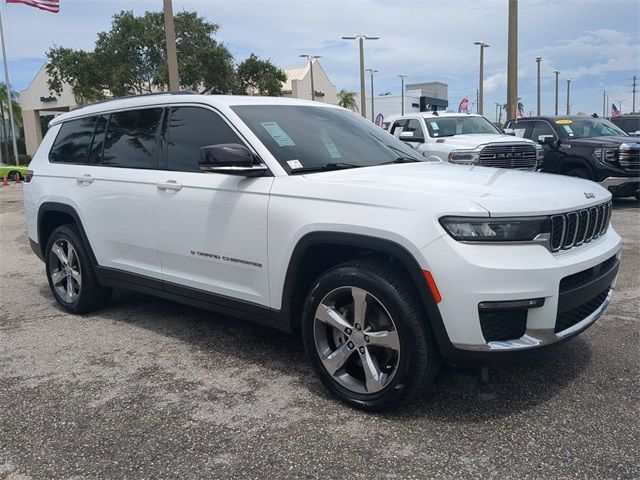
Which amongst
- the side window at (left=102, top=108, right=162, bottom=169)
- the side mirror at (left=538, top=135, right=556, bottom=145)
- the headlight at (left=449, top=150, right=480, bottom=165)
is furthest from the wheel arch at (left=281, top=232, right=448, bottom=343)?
the side mirror at (left=538, top=135, right=556, bottom=145)

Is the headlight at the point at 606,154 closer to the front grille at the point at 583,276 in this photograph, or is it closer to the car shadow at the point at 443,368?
the car shadow at the point at 443,368

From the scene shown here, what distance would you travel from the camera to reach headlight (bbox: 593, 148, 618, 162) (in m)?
11.0

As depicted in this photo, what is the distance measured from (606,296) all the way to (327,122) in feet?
7.21

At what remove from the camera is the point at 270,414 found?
3.31 metres

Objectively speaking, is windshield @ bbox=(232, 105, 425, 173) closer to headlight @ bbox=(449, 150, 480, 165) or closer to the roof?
the roof

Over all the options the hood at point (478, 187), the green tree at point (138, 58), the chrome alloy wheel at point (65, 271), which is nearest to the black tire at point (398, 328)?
the hood at point (478, 187)

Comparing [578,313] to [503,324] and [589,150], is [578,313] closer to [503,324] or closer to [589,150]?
[503,324]

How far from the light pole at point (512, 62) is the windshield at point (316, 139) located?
14693 millimetres

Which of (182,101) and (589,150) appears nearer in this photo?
(182,101)

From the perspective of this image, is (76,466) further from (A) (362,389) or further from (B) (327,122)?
(B) (327,122)

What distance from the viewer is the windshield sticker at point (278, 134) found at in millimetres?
3904

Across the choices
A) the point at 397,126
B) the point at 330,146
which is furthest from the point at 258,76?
the point at 330,146

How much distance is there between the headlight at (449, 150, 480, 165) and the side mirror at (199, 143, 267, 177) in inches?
303

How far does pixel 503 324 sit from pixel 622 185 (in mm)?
9421
